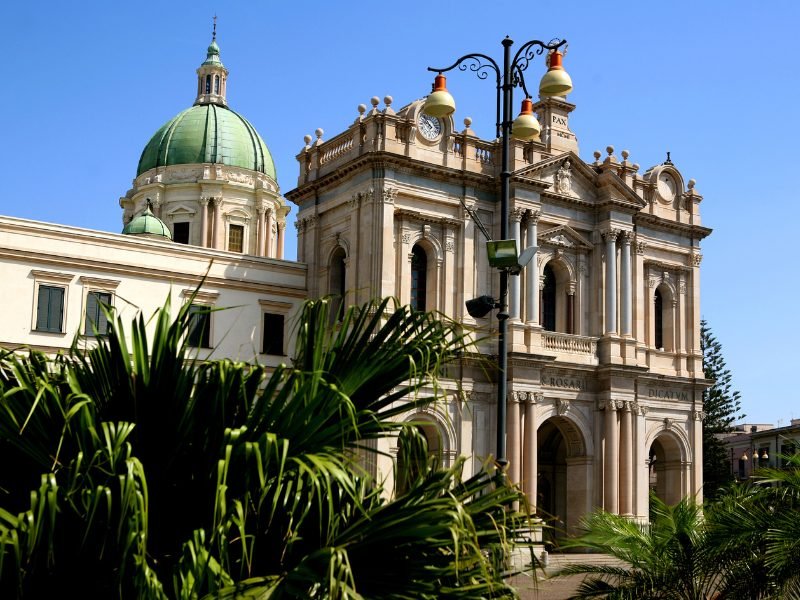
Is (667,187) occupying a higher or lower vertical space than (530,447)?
higher

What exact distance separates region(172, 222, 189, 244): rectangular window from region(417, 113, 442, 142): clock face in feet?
68.6

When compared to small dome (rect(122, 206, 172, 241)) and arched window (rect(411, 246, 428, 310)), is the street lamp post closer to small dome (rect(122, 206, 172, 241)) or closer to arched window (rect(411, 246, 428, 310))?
arched window (rect(411, 246, 428, 310))

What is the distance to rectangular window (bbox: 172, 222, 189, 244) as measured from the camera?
56594mm

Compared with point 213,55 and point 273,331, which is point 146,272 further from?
point 213,55

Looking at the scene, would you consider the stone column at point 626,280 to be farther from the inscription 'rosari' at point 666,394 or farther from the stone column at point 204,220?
the stone column at point 204,220

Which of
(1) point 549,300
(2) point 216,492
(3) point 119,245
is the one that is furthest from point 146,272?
(2) point 216,492

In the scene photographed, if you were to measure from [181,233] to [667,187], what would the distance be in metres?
24.8

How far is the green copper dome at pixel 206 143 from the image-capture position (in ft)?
191

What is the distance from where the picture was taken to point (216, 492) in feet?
24.4

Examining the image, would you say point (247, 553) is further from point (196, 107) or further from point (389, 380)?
point (196, 107)

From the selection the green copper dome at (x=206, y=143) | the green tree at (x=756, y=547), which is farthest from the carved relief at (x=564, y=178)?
the green tree at (x=756, y=547)

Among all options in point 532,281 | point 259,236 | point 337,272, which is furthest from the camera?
point 259,236

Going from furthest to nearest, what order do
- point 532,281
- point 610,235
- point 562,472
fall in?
point 562,472, point 610,235, point 532,281

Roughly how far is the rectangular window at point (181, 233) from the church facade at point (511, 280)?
51.4ft
